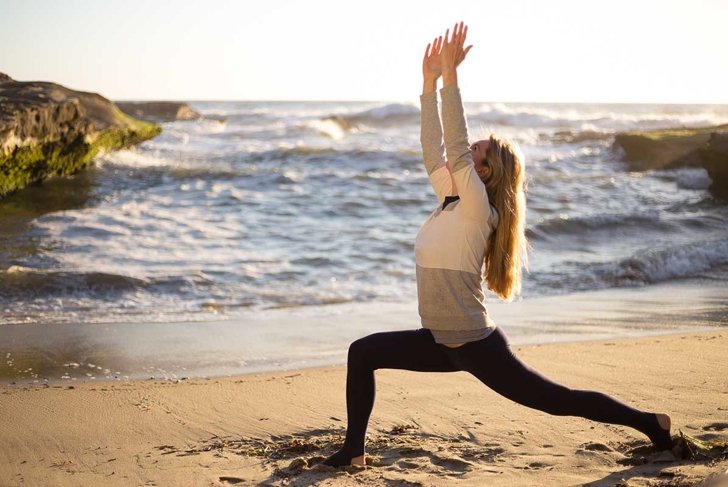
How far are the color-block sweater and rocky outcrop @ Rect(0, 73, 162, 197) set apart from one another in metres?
10.6

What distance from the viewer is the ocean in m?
9.57

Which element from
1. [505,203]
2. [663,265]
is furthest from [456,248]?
[663,265]

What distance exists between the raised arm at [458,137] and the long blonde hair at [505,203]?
96 mm

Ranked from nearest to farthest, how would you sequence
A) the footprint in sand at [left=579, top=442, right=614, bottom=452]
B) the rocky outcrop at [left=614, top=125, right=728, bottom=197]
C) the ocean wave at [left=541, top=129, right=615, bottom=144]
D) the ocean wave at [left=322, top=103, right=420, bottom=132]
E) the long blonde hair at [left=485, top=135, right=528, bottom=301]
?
1. the long blonde hair at [left=485, top=135, right=528, bottom=301]
2. the footprint in sand at [left=579, top=442, right=614, bottom=452]
3. the rocky outcrop at [left=614, top=125, right=728, bottom=197]
4. the ocean wave at [left=541, top=129, right=615, bottom=144]
5. the ocean wave at [left=322, top=103, right=420, bottom=132]

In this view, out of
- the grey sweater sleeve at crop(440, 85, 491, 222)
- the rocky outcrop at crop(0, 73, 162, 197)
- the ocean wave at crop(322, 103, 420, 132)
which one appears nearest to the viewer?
the grey sweater sleeve at crop(440, 85, 491, 222)

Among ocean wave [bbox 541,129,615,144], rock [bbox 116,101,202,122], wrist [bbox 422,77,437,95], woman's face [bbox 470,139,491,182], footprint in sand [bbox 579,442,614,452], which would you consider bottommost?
footprint in sand [bbox 579,442,614,452]

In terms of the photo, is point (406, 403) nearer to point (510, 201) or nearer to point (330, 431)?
point (330, 431)

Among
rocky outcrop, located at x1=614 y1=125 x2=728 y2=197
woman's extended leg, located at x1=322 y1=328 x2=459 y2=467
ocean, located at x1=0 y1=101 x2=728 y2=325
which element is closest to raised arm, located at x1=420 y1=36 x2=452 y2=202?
ocean, located at x1=0 y1=101 x2=728 y2=325

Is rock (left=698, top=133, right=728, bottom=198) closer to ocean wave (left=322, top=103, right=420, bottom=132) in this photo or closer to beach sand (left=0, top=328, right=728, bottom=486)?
beach sand (left=0, top=328, right=728, bottom=486)

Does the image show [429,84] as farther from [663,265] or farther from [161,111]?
[161,111]

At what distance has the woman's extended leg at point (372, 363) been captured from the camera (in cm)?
387

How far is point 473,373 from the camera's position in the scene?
152 inches

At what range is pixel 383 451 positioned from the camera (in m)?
4.39

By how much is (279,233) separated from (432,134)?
9.75 m
